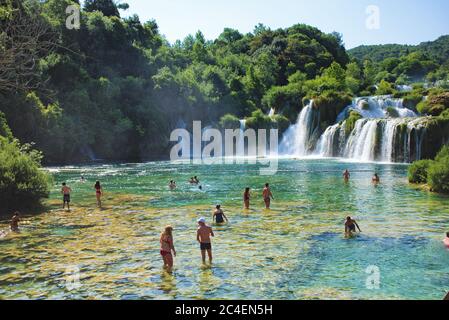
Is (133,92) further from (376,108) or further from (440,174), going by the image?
(440,174)

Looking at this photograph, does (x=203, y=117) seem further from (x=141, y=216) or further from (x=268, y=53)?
(x=141, y=216)

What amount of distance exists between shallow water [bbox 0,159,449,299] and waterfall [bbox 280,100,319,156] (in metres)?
39.8

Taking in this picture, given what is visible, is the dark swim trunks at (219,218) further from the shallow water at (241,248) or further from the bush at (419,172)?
the bush at (419,172)

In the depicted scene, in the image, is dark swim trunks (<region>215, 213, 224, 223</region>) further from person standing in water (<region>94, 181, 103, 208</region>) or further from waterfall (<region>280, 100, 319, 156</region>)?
waterfall (<region>280, 100, 319, 156</region>)

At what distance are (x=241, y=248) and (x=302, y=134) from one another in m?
59.4

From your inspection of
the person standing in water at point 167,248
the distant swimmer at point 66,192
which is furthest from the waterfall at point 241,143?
the person standing in water at point 167,248

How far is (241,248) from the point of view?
1878cm

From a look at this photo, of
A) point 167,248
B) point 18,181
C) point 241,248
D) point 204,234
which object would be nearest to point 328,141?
point 18,181

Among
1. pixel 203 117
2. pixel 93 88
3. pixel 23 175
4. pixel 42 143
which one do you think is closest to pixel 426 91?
pixel 203 117

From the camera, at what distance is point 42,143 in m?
61.7

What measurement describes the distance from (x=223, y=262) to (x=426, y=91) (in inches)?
2501

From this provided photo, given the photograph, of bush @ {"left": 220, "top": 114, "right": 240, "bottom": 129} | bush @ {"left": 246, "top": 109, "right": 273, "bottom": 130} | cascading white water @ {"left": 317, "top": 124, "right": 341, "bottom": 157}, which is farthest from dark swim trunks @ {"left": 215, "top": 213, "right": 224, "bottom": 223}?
bush @ {"left": 220, "top": 114, "right": 240, "bottom": 129}

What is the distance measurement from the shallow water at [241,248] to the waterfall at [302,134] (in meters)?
39.8

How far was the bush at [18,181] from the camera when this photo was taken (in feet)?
88.5
